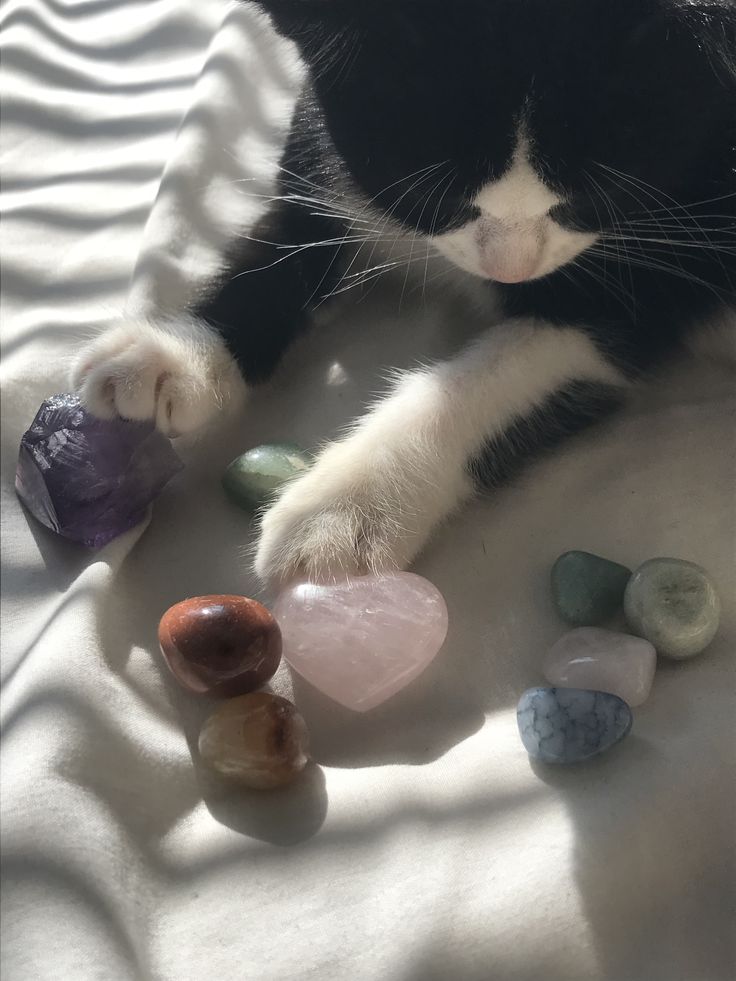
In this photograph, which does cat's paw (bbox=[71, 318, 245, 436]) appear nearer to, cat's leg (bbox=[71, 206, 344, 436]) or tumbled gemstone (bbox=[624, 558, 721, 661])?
cat's leg (bbox=[71, 206, 344, 436])

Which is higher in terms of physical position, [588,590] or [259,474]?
[259,474]

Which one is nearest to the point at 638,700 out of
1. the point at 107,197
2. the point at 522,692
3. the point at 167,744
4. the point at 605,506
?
the point at 522,692

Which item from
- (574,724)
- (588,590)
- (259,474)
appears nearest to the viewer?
(574,724)

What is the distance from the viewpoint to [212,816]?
57 centimetres

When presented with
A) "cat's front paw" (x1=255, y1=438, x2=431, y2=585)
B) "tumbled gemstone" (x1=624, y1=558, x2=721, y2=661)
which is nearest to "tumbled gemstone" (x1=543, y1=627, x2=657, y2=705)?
"tumbled gemstone" (x1=624, y1=558, x2=721, y2=661)

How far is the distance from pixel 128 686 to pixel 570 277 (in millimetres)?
472

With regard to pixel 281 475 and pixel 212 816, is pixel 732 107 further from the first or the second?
pixel 212 816

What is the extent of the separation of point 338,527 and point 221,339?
0.27 m

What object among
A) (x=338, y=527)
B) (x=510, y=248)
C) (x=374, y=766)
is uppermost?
(x=510, y=248)

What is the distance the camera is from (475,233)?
698mm

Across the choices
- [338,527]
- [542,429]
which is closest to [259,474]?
[338,527]

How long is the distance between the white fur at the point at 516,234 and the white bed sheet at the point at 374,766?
0.17 meters

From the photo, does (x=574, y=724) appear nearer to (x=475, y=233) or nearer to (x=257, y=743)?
(x=257, y=743)

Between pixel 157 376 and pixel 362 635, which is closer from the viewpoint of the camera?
pixel 362 635
